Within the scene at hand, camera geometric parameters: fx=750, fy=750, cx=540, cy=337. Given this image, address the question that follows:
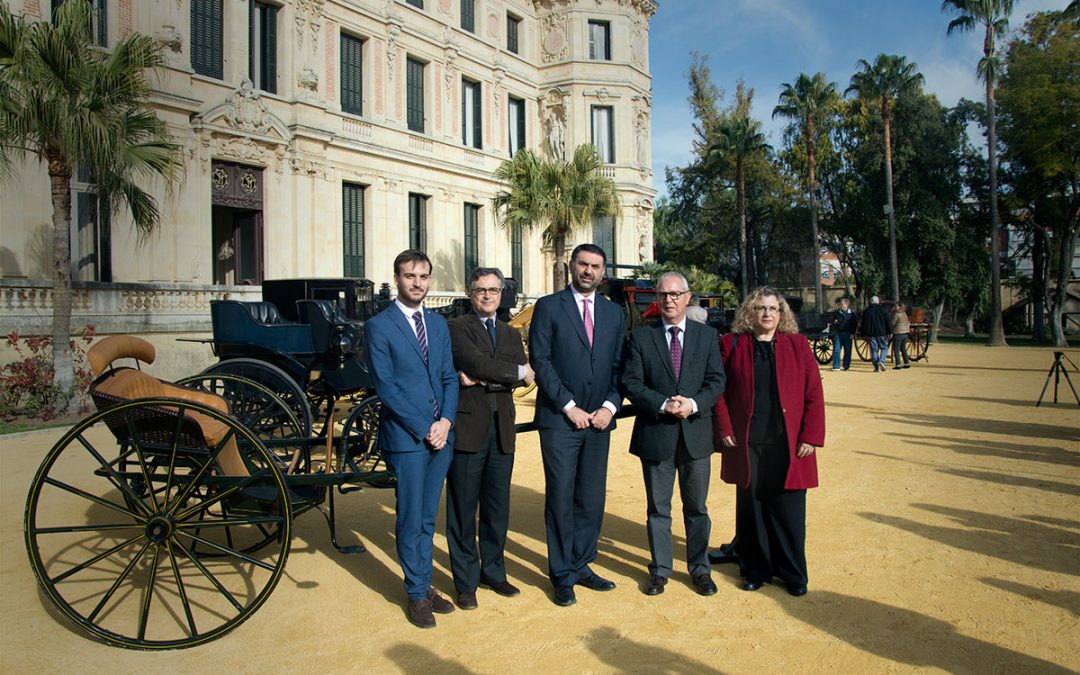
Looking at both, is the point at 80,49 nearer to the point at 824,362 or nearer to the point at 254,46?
the point at 254,46

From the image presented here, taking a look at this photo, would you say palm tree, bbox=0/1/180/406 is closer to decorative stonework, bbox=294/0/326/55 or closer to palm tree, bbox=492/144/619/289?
decorative stonework, bbox=294/0/326/55

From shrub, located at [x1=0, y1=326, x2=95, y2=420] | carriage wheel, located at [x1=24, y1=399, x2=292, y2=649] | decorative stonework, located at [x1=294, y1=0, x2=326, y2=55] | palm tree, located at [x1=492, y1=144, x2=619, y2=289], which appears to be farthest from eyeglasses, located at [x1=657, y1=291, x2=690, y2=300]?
decorative stonework, located at [x1=294, y1=0, x2=326, y2=55]

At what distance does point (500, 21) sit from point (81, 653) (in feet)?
108

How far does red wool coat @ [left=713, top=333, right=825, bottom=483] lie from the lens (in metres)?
4.86

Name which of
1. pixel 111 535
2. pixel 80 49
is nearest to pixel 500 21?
pixel 80 49

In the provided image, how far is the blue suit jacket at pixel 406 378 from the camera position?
443 cm

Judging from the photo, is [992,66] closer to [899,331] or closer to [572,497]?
[899,331]

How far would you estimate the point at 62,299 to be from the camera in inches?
517

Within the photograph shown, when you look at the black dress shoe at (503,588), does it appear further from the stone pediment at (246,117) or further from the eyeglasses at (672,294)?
the stone pediment at (246,117)

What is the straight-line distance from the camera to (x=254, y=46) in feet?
75.5

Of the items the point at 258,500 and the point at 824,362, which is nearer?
the point at 258,500

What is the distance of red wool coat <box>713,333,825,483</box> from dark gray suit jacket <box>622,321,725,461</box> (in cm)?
15

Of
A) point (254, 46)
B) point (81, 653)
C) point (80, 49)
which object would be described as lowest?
point (81, 653)

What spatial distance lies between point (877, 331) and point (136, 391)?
1971 centimetres
